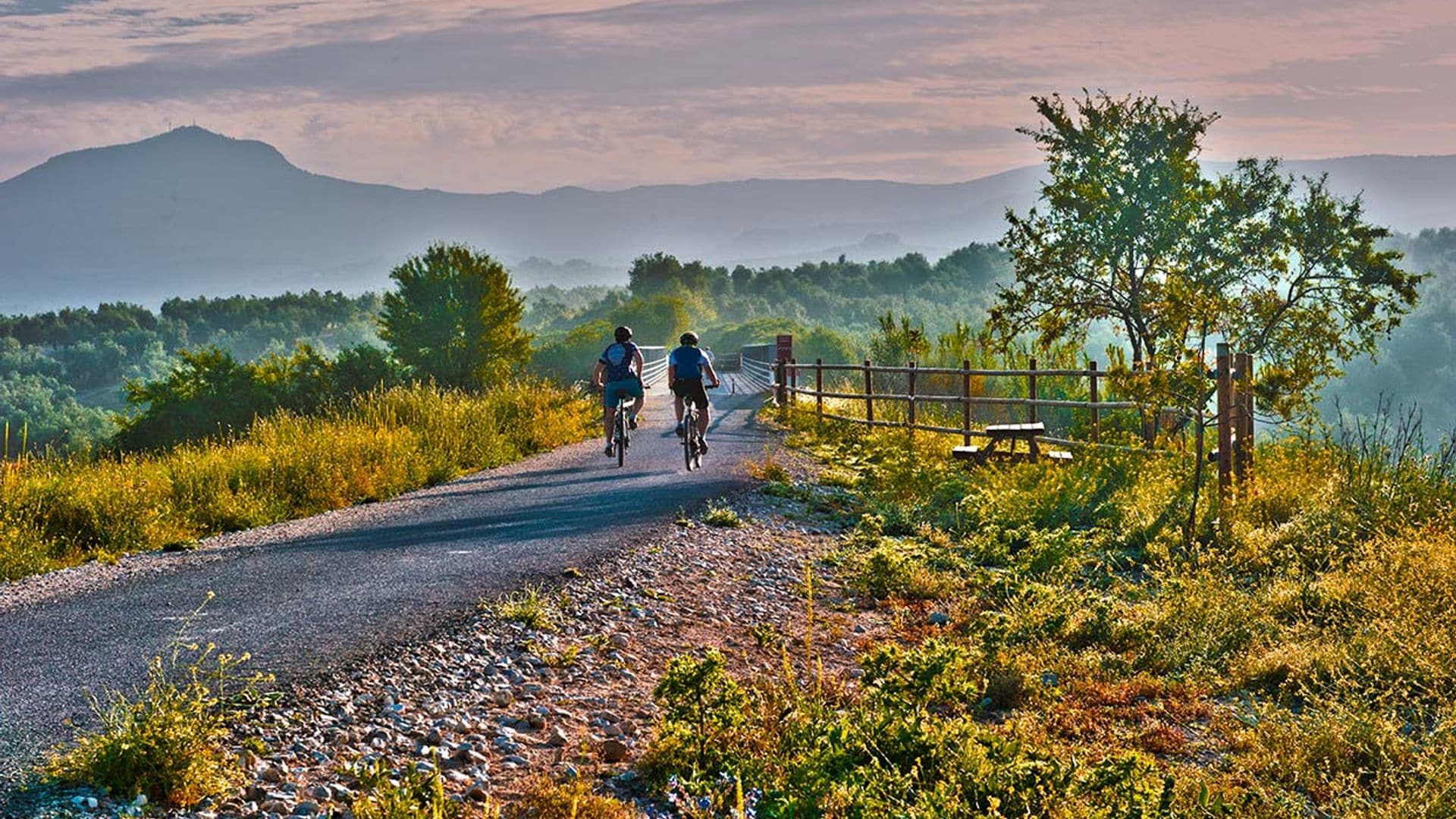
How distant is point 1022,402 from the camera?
59.3ft

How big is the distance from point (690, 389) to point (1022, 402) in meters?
5.56

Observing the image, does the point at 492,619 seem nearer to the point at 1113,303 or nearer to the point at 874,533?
the point at 874,533

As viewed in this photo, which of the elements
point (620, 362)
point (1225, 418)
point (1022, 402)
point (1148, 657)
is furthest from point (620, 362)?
point (1148, 657)

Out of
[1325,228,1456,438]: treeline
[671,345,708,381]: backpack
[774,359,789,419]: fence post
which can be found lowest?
[1325,228,1456,438]: treeline

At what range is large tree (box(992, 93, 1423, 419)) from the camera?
2175 cm

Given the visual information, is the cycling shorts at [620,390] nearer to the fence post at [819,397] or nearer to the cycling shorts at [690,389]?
the cycling shorts at [690,389]

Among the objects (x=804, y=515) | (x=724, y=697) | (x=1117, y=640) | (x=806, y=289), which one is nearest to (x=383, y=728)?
(x=724, y=697)

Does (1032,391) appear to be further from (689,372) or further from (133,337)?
(133,337)

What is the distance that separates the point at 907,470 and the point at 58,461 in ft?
33.5

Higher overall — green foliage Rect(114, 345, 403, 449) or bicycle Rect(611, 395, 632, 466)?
bicycle Rect(611, 395, 632, 466)

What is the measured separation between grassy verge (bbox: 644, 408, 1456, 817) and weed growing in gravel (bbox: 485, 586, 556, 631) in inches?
45.9

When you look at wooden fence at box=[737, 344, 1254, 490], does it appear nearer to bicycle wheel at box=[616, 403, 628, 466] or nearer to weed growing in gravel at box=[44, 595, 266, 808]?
bicycle wheel at box=[616, 403, 628, 466]

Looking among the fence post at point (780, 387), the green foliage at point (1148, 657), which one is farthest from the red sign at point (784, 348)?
the green foliage at point (1148, 657)

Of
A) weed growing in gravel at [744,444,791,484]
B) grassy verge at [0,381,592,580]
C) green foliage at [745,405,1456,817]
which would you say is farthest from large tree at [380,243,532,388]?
green foliage at [745,405,1456,817]
